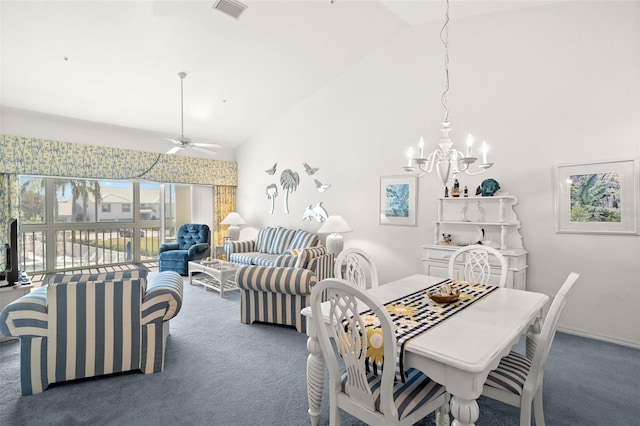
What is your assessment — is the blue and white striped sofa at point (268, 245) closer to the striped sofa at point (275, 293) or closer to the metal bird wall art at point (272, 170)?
the metal bird wall art at point (272, 170)

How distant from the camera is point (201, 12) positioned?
11.5ft

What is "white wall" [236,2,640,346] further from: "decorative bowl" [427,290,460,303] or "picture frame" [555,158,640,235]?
"decorative bowl" [427,290,460,303]

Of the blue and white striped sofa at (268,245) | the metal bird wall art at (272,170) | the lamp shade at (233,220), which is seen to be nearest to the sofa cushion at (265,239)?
the blue and white striped sofa at (268,245)

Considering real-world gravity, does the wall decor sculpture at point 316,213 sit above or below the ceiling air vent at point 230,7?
below

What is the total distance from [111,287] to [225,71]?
336cm

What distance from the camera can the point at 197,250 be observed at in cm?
600

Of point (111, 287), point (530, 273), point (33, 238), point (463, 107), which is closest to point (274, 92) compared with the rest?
point (463, 107)

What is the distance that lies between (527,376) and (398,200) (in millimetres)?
3229

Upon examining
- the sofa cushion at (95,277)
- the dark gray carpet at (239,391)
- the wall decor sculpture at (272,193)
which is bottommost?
the dark gray carpet at (239,391)

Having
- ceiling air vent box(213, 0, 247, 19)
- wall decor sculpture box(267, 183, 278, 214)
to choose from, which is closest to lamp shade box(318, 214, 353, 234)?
wall decor sculpture box(267, 183, 278, 214)

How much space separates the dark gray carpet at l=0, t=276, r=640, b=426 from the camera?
6.66ft

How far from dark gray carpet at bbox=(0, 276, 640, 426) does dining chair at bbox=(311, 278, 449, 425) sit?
1.82 ft

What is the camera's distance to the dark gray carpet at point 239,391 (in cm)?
203

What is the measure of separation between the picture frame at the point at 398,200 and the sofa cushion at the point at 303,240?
1.22 meters
